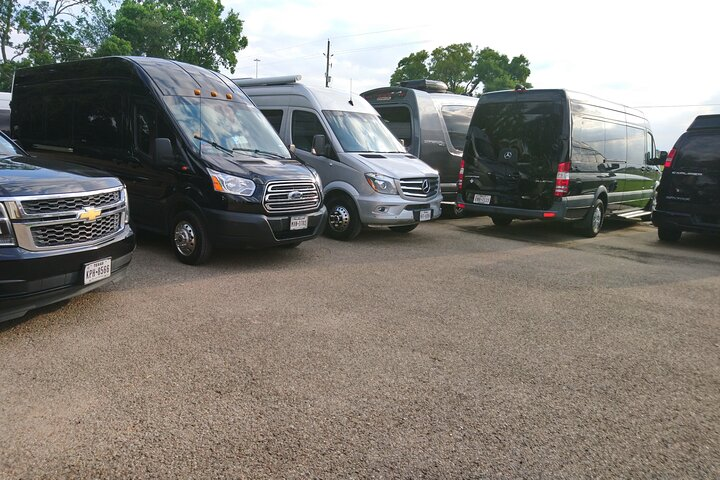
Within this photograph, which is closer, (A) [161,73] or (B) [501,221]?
(A) [161,73]

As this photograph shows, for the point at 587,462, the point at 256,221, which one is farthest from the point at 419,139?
the point at 587,462

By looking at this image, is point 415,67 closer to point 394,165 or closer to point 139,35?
point 139,35

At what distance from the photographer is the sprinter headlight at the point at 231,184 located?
6.30 meters

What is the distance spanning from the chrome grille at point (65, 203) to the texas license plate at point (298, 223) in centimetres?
228

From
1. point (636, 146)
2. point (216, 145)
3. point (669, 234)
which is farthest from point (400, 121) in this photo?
point (216, 145)

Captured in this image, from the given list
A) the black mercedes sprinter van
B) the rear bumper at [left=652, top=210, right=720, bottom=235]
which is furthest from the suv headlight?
the rear bumper at [left=652, top=210, right=720, bottom=235]

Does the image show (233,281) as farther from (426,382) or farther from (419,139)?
(419,139)

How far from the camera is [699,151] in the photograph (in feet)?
31.6

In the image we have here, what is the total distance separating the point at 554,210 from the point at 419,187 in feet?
8.12

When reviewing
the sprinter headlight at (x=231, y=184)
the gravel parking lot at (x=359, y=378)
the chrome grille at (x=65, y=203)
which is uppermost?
the sprinter headlight at (x=231, y=184)

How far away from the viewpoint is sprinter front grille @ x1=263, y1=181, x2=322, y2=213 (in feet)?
21.4

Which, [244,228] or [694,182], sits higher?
[694,182]

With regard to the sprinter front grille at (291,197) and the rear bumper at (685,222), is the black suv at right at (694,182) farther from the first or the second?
the sprinter front grille at (291,197)

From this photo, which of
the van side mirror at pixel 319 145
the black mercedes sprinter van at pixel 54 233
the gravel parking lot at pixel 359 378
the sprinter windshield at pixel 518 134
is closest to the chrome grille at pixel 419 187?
the van side mirror at pixel 319 145
